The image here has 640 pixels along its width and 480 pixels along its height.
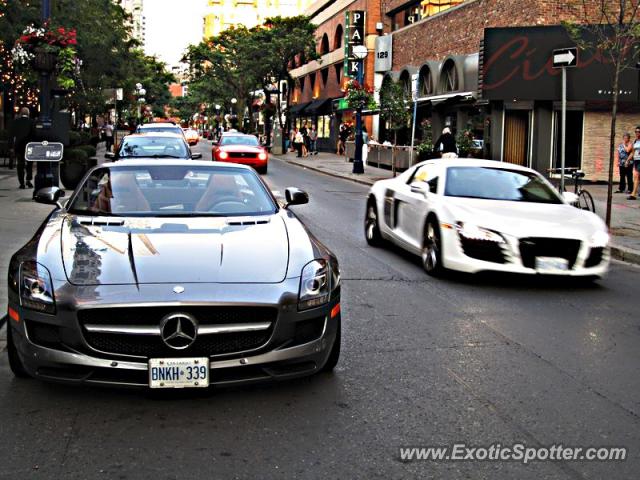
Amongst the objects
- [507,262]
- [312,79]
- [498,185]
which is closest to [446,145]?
[498,185]

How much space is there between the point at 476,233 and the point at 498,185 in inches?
60.2

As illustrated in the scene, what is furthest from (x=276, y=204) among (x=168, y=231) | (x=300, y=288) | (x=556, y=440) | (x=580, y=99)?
(x=580, y=99)

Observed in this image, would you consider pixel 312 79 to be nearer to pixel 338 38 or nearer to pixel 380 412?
pixel 338 38

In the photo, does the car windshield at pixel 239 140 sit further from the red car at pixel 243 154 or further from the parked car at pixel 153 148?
the parked car at pixel 153 148

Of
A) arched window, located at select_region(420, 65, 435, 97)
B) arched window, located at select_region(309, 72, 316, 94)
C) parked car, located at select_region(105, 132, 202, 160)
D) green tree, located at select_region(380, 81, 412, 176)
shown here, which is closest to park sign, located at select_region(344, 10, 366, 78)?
arched window, located at select_region(420, 65, 435, 97)

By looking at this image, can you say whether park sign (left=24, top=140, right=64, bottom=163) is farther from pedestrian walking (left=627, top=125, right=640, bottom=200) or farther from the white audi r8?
pedestrian walking (left=627, top=125, right=640, bottom=200)

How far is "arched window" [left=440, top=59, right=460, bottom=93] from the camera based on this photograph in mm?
31656

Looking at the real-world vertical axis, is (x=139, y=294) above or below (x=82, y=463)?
above

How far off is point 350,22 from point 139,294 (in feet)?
150

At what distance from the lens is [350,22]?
4834 centimetres

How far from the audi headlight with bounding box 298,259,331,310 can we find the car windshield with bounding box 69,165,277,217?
126cm

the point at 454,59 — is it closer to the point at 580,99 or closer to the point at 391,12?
the point at 580,99

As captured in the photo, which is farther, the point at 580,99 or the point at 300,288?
the point at 580,99

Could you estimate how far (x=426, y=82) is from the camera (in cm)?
3556
